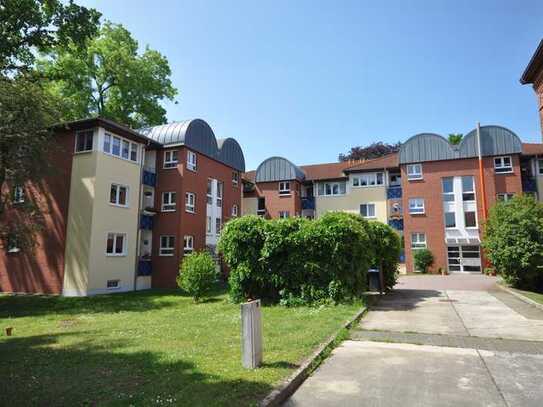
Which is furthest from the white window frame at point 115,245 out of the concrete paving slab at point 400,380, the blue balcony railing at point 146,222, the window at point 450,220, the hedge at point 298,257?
the window at point 450,220

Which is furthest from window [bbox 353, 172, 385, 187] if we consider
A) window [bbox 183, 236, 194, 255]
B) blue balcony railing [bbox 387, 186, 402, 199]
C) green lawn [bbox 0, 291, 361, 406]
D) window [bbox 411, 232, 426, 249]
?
green lawn [bbox 0, 291, 361, 406]

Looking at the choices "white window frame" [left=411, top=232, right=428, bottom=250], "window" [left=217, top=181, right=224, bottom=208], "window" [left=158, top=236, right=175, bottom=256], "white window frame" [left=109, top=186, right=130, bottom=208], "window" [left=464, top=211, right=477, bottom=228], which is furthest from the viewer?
"white window frame" [left=411, top=232, right=428, bottom=250]

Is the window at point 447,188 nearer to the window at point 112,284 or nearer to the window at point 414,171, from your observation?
the window at point 414,171

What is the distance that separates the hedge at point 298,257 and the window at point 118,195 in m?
10.1

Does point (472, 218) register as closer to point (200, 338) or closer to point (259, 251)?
point (259, 251)

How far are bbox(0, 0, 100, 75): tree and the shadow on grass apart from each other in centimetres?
1096

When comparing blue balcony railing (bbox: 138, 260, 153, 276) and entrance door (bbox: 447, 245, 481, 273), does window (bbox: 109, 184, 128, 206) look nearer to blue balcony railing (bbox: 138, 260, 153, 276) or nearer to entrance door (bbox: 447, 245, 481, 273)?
blue balcony railing (bbox: 138, 260, 153, 276)

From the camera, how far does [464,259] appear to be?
104 feet

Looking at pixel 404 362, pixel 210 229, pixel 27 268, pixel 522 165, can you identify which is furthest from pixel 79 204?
pixel 522 165

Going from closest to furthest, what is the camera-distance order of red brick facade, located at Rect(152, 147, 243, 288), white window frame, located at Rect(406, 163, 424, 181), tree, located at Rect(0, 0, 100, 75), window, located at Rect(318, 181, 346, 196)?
1. tree, located at Rect(0, 0, 100, 75)
2. red brick facade, located at Rect(152, 147, 243, 288)
3. white window frame, located at Rect(406, 163, 424, 181)
4. window, located at Rect(318, 181, 346, 196)

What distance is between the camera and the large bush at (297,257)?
13.3m

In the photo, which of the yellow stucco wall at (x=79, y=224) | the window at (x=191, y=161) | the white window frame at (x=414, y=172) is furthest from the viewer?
the white window frame at (x=414, y=172)

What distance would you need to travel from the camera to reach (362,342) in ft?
26.2

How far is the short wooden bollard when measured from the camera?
5.86 meters
